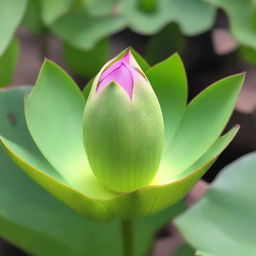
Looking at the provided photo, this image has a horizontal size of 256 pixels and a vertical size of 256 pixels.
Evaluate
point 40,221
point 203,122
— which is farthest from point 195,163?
point 40,221

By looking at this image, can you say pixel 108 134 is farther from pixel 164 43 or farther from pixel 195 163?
pixel 164 43

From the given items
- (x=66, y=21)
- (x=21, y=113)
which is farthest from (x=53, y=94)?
(x=66, y=21)

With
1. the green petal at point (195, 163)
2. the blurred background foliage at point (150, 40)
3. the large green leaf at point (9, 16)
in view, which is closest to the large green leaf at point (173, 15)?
the blurred background foliage at point (150, 40)

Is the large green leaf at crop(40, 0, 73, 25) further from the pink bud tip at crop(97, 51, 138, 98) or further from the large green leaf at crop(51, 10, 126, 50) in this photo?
the pink bud tip at crop(97, 51, 138, 98)

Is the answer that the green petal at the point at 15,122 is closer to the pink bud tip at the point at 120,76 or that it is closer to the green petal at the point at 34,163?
the green petal at the point at 34,163

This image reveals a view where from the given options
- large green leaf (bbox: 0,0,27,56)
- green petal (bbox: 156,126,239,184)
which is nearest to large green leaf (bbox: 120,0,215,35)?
large green leaf (bbox: 0,0,27,56)

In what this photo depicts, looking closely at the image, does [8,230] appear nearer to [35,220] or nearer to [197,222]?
[35,220]
